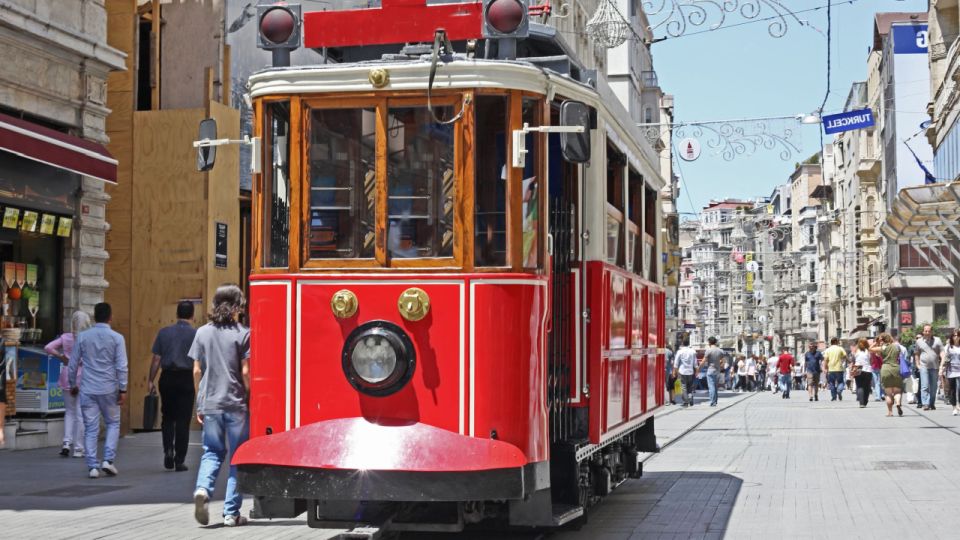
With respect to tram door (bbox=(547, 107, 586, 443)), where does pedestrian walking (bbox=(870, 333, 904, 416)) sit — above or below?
below

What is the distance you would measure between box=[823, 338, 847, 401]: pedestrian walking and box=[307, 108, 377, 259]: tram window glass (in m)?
28.9

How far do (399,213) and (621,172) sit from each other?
9.84ft

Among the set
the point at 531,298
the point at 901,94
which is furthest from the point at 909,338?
the point at 531,298

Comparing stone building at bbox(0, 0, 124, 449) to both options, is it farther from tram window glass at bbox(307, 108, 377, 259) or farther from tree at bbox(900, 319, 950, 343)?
tree at bbox(900, 319, 950, 343)

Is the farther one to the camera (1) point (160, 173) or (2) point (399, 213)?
(1) point (160, 173)

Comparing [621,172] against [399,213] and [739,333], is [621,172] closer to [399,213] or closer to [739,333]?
[399,213]

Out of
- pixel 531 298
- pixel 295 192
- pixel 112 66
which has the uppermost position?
pixel 112 66

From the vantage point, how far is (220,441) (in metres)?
10.6

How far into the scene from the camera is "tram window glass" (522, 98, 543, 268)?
838 centimetres

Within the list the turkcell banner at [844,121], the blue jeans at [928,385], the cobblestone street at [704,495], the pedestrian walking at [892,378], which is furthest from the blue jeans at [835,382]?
the cobblestone street at [704,495]

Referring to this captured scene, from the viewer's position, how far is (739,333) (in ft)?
570

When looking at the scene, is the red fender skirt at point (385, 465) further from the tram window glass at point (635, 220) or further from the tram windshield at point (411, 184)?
the tram window glass at point (635, 220)

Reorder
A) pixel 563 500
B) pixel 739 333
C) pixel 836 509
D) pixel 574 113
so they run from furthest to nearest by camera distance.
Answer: pixel 739 333 → pixel 836 509 → pixel 563 500 → pixel 574 113

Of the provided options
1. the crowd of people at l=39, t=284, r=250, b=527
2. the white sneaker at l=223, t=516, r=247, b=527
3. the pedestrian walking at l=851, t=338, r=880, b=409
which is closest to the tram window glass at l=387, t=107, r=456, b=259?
the crowd of people at l=39, t=284, r=250, b=527
